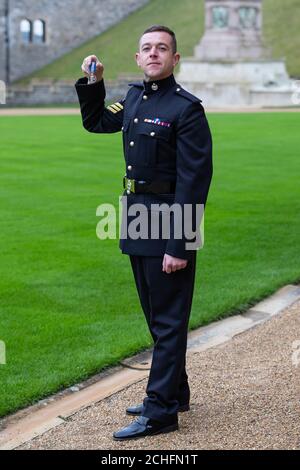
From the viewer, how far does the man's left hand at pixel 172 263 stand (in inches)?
194

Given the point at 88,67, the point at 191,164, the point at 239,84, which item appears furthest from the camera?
the point at 239,84

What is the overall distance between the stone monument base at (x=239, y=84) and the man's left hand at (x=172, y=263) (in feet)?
101

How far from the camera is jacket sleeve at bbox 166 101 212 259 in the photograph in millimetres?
4887

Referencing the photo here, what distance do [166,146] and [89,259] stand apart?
177 inches

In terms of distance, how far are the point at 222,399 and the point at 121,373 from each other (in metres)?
0.94

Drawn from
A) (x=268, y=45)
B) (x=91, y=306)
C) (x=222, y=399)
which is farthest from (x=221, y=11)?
(x=222, y=399)

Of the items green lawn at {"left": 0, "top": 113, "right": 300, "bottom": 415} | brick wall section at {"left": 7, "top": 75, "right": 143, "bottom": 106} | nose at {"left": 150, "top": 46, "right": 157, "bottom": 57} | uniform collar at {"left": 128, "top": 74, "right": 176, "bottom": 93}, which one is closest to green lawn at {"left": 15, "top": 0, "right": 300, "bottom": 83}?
brick wall section at {"left": 7, "top": 75, "right": 143, "bottom": 106}

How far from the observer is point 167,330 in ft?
16.5

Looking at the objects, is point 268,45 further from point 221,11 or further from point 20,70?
point 20,70

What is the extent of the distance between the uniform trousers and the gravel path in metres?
0.18

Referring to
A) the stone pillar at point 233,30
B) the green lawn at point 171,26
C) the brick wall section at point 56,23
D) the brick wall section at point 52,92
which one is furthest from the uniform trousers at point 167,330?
the brick wall section at point 56,23

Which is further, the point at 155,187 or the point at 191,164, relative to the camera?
the point at 155,187

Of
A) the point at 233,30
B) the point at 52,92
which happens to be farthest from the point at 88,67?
the point at 52,92

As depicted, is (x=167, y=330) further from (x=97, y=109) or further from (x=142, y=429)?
(x=97, y=109)
